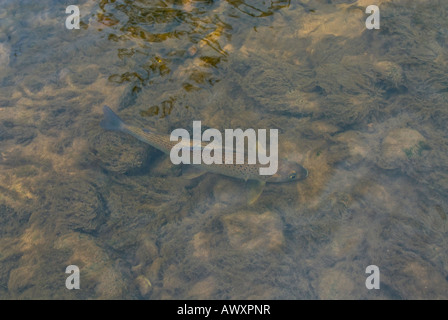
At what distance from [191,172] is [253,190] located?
43.6 inches

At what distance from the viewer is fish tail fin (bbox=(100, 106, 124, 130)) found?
5.14m

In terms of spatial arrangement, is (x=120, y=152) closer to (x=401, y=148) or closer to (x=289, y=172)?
(x=289, y=172)

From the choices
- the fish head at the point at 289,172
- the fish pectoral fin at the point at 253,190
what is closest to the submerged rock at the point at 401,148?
the fish head at the point at 289,172

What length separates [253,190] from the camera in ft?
15.7

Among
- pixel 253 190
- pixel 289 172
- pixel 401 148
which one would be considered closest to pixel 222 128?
pixel 253 190

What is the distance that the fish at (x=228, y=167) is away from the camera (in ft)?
15.5

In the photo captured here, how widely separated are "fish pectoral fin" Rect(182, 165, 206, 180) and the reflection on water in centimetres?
21

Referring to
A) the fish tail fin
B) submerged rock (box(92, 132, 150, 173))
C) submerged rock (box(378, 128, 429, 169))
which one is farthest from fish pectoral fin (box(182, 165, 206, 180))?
submerged rock (box(378, 128, 429, 169))

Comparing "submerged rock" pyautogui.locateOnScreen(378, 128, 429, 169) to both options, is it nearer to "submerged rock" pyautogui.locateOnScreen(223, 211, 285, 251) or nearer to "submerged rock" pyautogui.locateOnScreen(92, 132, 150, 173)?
"submerged rock" pyautogui.locateOnScreen(223, 211, 285, 251)

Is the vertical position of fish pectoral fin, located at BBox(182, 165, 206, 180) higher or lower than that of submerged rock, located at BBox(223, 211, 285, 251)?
higher

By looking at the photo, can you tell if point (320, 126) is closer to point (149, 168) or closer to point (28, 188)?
point (149, 168)

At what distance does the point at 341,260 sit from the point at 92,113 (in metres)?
4.94

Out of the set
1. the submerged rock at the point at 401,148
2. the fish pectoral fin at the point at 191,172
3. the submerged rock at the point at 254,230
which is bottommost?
the submerged rock at the point at 254,230

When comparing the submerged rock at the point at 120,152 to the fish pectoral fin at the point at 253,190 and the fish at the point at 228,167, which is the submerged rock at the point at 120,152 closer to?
the fish at the point at 228,167
